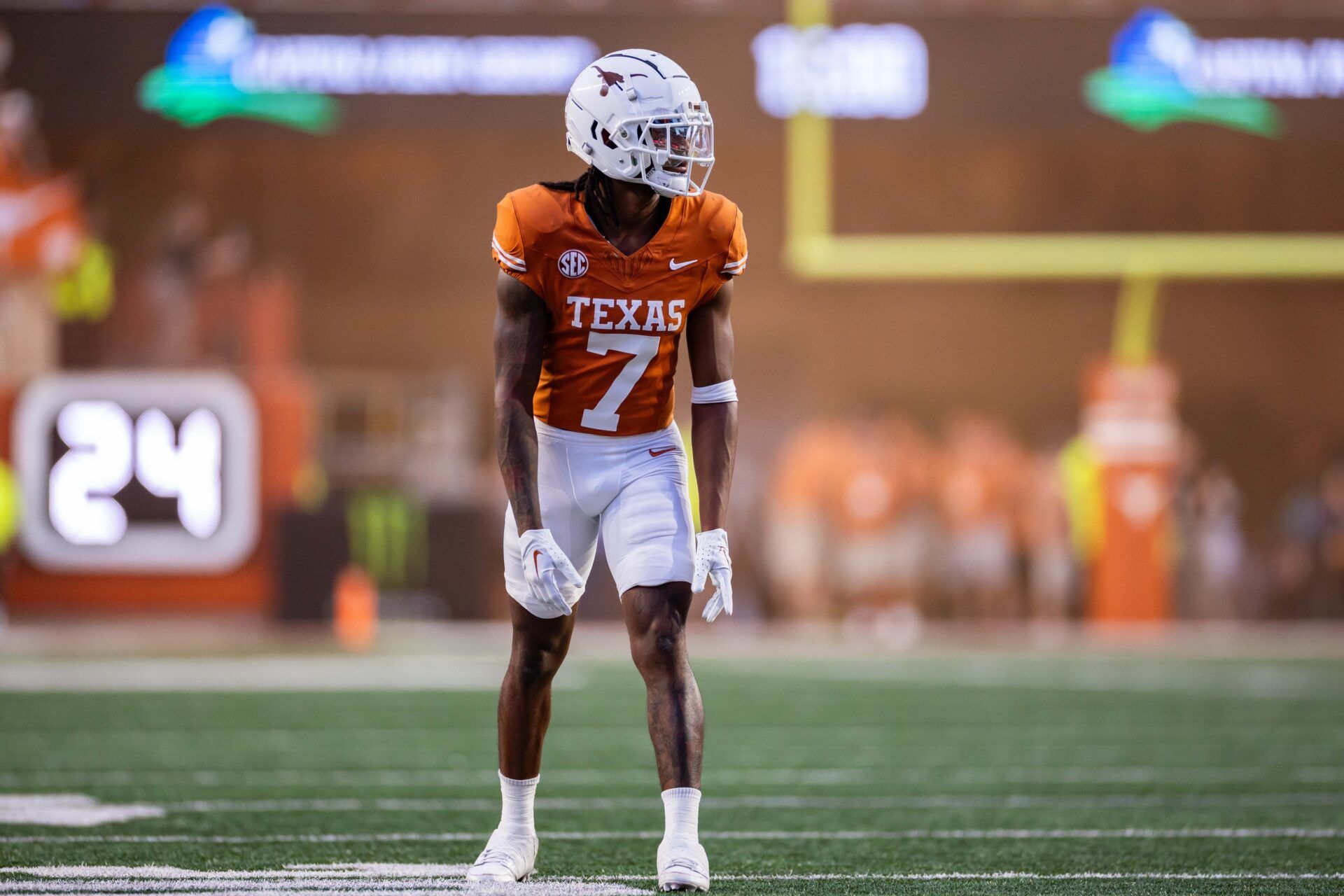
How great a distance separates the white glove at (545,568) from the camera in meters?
3.11

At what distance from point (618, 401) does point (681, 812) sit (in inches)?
29.4

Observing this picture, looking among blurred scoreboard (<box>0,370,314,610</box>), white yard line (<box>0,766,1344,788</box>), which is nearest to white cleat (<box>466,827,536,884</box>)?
white yard line (<box>0,766,1344,788</box>)

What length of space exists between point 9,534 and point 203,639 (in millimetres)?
1547

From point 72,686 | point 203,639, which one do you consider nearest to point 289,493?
point 203,639

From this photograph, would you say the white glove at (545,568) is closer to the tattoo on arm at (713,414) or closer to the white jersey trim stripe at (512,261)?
the tattoo on arm at (713,414)

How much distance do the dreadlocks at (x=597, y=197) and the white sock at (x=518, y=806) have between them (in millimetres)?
1009

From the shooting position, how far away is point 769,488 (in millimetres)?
16016

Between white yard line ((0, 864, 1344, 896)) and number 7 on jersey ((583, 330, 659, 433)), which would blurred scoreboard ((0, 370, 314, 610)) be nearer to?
white yard line ((0, 864, 1344, 896))

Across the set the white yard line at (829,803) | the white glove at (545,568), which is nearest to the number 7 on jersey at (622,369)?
the white glove at (545,568)

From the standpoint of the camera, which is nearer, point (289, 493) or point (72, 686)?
point (72, 686)

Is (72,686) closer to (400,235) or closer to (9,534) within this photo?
(9,534)

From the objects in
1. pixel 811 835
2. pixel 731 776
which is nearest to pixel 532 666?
pixel 811 835

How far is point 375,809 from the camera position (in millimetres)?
4309

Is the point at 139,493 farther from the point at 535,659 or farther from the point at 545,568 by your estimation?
the point at 545,568
